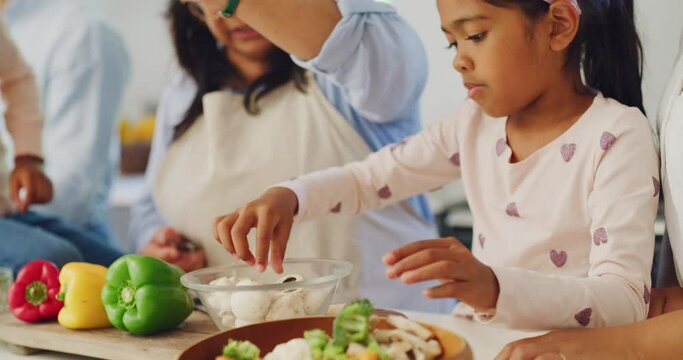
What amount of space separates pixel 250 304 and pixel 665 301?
1.66 ft

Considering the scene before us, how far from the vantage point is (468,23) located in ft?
3.65

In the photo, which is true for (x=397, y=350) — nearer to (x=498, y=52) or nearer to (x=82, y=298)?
(x=498, y=52)

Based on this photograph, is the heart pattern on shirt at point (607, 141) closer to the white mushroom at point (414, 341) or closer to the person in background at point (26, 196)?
the white mushroom at point (414, 341)

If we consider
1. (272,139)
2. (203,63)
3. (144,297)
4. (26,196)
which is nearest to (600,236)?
(144,297)

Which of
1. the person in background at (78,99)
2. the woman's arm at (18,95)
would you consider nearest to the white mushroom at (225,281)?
the woman's arm at (18,95)

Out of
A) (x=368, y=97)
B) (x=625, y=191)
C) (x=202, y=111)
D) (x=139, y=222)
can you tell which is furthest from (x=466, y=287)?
(x=139, y=222)

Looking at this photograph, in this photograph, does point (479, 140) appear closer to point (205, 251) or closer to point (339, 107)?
point (339, 107)

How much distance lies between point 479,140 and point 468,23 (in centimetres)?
23

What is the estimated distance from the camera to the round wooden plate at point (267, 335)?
2.94ft

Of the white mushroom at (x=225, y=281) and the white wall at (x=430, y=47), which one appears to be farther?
the white wall at (x=430, y=47)

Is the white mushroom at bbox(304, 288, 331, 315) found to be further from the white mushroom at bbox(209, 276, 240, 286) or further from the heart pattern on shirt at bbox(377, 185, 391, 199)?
the heart pattern on shirt at bbox(377, 185, 391, 199)

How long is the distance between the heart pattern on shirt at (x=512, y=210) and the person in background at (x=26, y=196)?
0.87 meters

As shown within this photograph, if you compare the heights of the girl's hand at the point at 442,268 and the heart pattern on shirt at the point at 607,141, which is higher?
the heart pattern on shirt at the point at 607,141

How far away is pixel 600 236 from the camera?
104 centimetres
